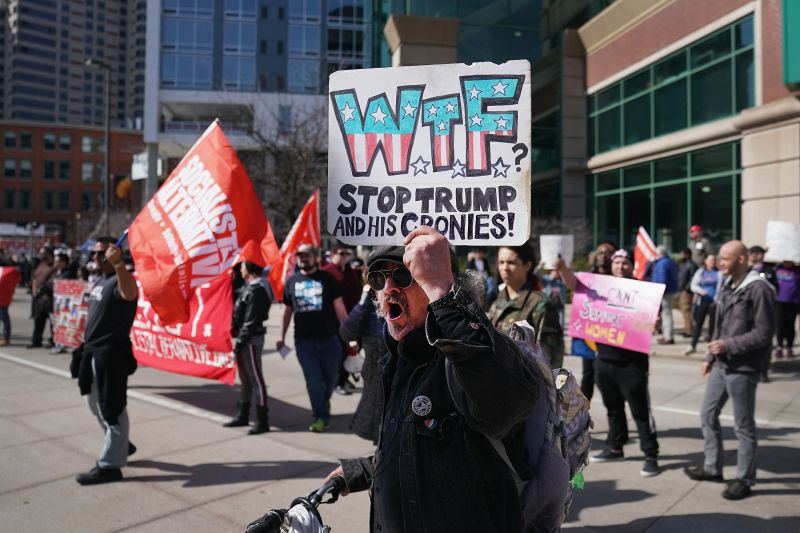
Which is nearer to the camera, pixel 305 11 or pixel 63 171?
pixel 305 11

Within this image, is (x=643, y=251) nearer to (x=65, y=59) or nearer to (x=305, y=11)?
(x=305, y=11)

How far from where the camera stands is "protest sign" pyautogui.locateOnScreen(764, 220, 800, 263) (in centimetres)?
1092

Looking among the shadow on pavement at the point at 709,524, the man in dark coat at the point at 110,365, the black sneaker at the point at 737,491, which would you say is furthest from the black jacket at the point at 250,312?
the black sneaker at the point at 737,491

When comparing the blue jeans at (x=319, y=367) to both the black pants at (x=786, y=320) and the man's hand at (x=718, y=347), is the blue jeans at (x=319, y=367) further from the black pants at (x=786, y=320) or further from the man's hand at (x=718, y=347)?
the black pants at (x=786, y=320)

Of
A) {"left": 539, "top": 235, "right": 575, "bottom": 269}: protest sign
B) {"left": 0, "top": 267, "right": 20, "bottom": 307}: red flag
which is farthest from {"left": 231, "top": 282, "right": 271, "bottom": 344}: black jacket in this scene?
{"left": 0, "top": 267, "right": 20, "bottom": 307}: red flag

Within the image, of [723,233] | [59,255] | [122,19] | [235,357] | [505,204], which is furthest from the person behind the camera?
[122,19]

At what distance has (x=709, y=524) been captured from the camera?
4570mm

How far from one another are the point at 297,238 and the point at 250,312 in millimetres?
4383

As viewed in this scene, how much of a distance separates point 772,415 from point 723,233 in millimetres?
10925

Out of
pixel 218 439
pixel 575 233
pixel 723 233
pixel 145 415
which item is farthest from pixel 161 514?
pixel 575 233

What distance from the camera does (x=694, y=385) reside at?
9.59 m

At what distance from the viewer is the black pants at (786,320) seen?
1179 centimetres

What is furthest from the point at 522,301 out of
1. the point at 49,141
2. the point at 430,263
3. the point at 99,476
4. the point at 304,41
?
→ the point at 49,141

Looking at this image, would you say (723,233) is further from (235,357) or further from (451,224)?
(451,224)
